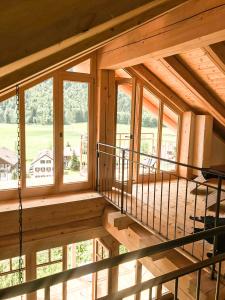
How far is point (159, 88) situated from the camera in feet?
17.2

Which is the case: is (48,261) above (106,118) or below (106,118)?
below

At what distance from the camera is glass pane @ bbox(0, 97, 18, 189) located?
3953 mm

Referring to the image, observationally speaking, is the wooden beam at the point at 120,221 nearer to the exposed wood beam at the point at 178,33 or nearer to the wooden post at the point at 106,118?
the wooden post at the point at 106,118

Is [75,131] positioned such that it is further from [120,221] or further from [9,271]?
[9,271]

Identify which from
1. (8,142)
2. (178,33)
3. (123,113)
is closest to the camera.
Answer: (178,33)

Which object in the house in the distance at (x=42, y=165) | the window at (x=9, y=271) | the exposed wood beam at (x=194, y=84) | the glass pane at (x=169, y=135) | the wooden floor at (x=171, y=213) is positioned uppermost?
→ the exposed wood beam at (x=194, y=84)

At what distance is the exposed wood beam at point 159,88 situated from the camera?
4.94 metres

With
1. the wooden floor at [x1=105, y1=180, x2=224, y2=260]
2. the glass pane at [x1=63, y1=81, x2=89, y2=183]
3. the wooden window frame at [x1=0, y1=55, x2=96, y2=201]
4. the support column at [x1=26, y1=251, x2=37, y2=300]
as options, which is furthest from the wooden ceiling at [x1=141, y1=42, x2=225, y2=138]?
the support column at [x1=26, y1=251, x2=37, y2=300]

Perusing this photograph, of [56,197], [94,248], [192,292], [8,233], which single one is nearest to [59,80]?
[56,197]

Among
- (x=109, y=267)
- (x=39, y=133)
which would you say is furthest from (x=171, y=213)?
(x=109, y=267)

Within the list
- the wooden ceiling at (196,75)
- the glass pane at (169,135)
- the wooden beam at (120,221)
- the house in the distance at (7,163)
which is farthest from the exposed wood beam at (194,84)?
the house in the distance at (7,163)

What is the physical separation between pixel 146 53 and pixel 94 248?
11.6 ft

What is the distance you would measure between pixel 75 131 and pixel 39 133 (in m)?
0.61

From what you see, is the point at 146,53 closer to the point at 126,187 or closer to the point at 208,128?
the point at 126,187
